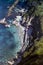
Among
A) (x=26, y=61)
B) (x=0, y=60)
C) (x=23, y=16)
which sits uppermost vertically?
(x=23, y=16)

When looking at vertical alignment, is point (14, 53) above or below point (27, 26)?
below

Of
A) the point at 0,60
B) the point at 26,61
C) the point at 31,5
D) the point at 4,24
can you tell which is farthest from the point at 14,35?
the point at 26,61

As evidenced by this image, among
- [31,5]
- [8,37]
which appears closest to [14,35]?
[8,37]

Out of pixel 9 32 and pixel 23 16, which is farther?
pixel 23 16

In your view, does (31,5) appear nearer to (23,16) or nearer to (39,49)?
(23,16)

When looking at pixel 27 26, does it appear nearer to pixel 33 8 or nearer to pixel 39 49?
pixel 33 8

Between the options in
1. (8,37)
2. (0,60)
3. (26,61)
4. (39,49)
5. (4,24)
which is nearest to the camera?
(26,61)

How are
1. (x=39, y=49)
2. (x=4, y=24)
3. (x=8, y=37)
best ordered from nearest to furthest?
(x=39, y=49) → (x=8, y=37) → (x=4, y=24)

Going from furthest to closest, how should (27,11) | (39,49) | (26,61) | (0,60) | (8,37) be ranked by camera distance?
(27,11) < (8,37) < (0,60) < (39,49) < (26,61)

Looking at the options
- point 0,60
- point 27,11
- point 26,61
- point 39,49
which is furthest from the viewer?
point 27,11

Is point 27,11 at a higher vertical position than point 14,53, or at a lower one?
higher
